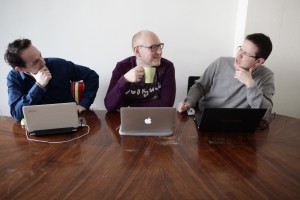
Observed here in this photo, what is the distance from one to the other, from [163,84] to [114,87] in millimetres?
397

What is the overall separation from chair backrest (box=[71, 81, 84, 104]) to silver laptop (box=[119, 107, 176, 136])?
729 mm

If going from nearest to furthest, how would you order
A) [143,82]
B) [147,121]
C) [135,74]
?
[147,121], [135,74], [143,82]

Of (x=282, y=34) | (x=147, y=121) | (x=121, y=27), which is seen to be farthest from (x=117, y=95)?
(x=282, y=34)

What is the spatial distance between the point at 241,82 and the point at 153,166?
1.03 metres

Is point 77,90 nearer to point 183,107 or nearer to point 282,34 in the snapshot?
point 183,107

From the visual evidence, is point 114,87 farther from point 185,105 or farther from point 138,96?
point 185,105

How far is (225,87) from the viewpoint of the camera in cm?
176

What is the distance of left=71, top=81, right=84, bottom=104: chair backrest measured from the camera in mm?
1764

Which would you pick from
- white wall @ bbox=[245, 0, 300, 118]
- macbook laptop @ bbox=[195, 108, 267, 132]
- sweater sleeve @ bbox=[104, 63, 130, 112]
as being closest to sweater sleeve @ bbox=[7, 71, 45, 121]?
sweater sleeve @ bbox=[104, 63, 130, 112]

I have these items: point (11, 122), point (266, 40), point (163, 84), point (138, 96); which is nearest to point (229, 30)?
point (266, 40)

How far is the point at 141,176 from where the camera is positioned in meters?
0.87

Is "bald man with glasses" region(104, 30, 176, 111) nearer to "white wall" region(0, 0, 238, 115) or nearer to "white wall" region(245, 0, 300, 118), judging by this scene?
"white wall" region(0, 0, 238, 115)

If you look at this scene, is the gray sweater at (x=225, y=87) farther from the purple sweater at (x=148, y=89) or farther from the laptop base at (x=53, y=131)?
the laptop base at (x=53, y=131)

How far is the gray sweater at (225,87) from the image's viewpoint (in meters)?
1.59
